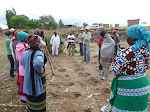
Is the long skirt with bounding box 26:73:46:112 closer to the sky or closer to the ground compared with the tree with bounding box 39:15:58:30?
closer to the ground

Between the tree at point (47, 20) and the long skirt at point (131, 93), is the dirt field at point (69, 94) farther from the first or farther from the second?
the tree at point (47, 20)

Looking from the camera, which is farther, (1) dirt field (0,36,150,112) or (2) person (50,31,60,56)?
(2) person (50,31,60,56)

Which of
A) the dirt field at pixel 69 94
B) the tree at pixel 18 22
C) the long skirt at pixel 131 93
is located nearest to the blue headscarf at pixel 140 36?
the long skirt at pixel 131 93

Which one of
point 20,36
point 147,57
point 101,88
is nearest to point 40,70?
point 20,36

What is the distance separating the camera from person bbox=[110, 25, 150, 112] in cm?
169

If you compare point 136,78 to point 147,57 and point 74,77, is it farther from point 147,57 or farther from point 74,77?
point 74,77

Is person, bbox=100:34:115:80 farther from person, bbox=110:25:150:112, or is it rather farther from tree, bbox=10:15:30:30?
tree, bbox=10:15:30:30

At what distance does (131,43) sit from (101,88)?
2.70 meters

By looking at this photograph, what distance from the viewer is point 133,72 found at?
5.62ft

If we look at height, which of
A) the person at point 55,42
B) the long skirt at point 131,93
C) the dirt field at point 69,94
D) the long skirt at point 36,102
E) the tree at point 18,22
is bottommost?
the dirt field at point 69,94

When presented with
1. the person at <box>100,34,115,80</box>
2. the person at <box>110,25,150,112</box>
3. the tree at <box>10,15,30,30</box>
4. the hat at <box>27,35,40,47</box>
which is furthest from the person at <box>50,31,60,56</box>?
the tree at <box>10,15,30,30</box>

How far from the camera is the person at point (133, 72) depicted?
1689 millimetres

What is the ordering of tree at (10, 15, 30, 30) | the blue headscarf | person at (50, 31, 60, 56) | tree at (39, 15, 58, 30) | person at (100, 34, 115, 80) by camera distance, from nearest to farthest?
the blue headscarf
person at (100, 34, 115, 80)
person at (50, 31, 60, 56)
tree at (39, 15, 58, 30)
tree at (10, 15, 30, 30)

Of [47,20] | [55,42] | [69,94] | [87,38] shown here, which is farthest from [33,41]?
[47,20]
